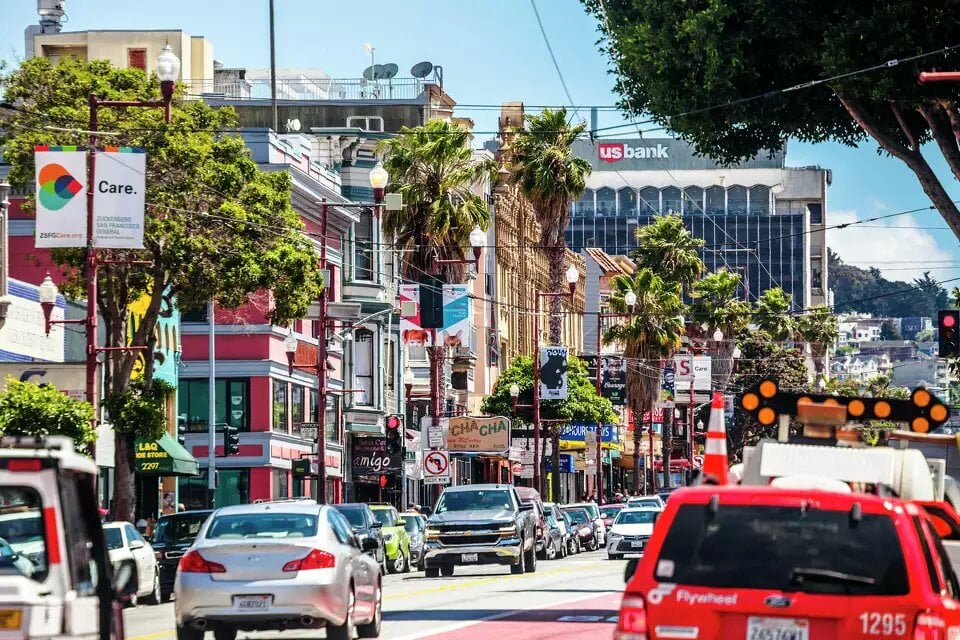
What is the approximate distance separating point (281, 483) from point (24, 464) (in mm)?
51254

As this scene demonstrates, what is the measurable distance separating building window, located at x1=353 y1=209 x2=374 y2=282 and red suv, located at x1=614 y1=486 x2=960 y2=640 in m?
55.8

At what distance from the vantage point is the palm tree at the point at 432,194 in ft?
190

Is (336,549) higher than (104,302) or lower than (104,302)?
lower

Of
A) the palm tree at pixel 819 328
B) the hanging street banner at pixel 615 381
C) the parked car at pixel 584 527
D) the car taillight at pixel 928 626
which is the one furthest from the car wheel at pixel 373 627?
the palm tree at pixel 819 328

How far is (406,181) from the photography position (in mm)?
58906

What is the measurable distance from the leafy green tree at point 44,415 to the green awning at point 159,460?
550 inches

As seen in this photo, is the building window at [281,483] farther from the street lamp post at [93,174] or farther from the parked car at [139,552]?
the parked car at [139,552]

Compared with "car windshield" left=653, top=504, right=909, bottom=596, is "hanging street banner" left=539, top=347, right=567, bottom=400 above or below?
above

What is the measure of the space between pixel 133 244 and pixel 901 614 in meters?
24.1

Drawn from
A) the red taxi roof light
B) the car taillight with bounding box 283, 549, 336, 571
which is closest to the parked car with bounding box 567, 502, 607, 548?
the car taillight with bounding box 283, 549, 336, 571

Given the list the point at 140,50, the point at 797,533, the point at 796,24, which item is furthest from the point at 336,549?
the point at 140,50

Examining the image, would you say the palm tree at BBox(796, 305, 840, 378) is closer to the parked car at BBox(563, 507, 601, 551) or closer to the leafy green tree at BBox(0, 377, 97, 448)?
the parked car at BBox(563, 507, 601, 551)

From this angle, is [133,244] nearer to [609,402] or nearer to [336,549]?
[336,549]

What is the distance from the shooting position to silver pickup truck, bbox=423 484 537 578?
128 ft
